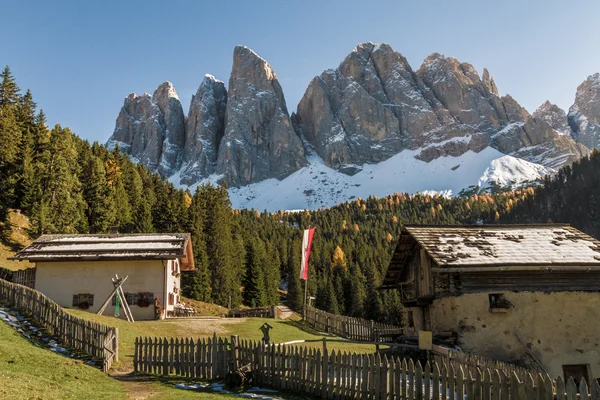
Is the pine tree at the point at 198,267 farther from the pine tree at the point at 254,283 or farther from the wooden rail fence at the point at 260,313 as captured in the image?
the wooden rail fence at the point at 260,313

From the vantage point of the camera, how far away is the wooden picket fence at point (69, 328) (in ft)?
58.9

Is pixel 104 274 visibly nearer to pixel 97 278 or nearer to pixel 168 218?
pixel 97 278

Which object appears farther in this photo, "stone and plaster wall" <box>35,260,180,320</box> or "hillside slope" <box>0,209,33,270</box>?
"hillside slope" <box>0,209,33,270</box>

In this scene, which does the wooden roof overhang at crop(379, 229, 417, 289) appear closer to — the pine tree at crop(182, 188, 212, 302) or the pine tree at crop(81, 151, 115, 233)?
the pine tree at crop(182, 188, 212, 302)

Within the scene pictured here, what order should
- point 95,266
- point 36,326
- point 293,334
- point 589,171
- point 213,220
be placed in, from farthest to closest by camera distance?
point 589,171 < point 213,220 < point 95,266 < point 293,334 < point 36,326

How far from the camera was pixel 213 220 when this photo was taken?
7125cm

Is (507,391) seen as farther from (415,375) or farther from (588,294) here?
(588,294)

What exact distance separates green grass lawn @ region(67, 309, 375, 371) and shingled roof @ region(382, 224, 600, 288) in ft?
26.0

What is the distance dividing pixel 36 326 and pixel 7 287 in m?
5.96

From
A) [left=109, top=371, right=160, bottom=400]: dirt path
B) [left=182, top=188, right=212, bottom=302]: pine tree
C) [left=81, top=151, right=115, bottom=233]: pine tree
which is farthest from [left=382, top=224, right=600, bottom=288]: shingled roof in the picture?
[left=81, top=151, right=115, bottom=233]: pine tree

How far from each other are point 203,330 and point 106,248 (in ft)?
37.9

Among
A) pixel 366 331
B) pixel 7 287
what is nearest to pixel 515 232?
pixel 366 331

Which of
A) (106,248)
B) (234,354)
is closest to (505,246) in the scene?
(234,354)

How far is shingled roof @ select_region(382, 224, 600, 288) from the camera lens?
20344mm
